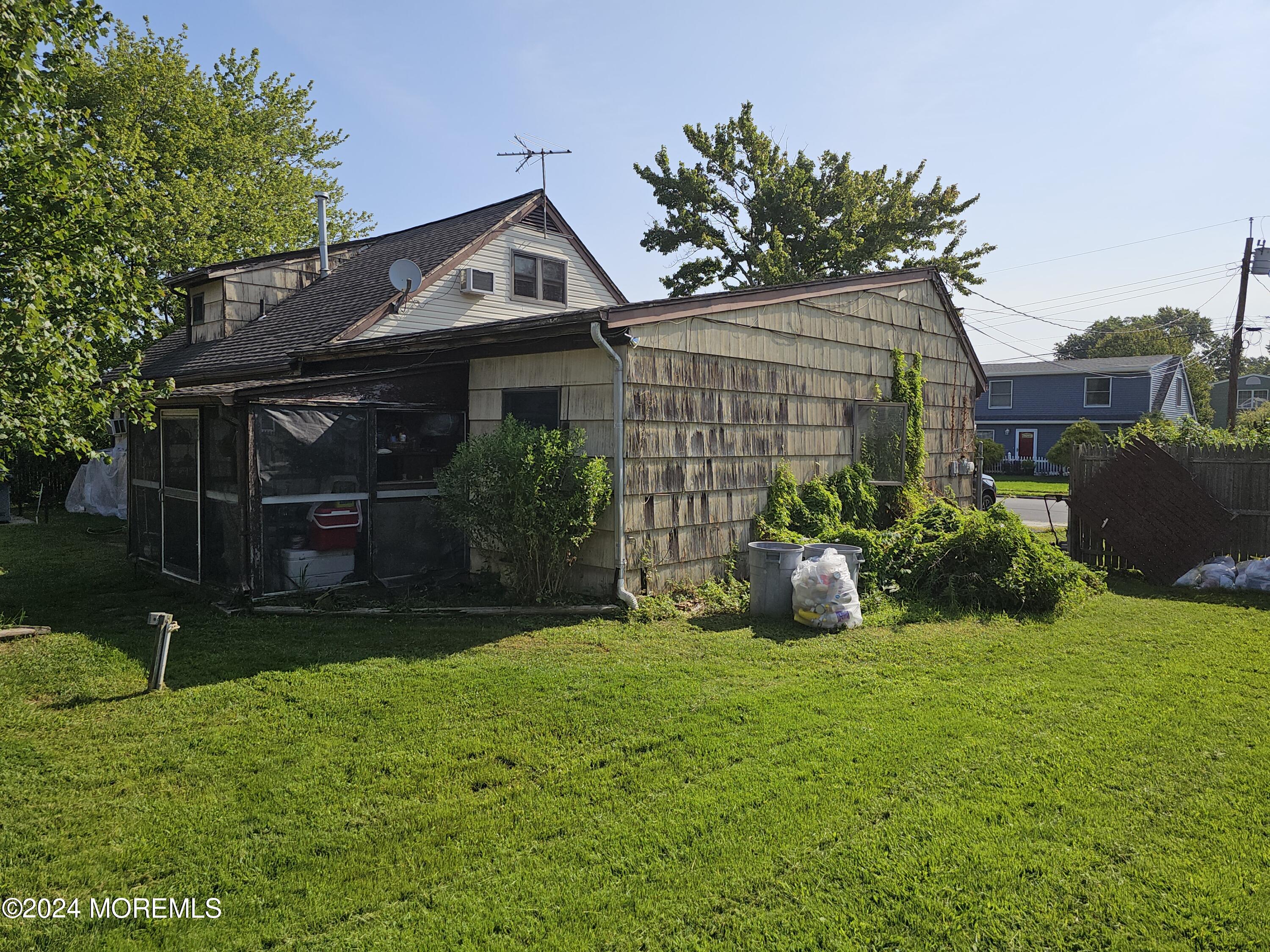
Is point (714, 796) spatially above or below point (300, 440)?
below

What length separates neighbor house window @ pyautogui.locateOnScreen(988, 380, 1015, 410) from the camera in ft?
116

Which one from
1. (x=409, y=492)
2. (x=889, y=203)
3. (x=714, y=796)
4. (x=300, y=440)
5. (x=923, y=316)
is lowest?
(x=714, y=796)

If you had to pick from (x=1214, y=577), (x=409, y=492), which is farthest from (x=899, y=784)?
(x=1214, y=577)

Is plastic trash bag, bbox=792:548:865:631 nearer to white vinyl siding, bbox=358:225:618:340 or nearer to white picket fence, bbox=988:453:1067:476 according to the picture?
white vinyl siding, bbox=358:225:618:340

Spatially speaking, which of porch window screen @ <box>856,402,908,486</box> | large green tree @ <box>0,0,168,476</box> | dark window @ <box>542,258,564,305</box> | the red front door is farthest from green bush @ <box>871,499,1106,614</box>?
the red front door

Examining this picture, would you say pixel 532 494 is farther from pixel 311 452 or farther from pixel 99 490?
pixel 99 490

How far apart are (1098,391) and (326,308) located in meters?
32.0

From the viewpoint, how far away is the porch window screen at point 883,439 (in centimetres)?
1077

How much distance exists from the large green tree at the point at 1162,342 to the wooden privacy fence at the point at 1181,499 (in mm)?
46608

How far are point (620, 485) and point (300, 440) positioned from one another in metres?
3.31

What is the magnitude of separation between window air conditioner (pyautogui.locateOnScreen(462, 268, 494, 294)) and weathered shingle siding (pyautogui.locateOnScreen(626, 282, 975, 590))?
697 centimetres

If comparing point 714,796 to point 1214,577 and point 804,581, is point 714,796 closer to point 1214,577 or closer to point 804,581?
point 804,581

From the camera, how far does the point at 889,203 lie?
25.7 metres

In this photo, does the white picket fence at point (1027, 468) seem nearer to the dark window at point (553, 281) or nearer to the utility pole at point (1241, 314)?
the utility pole at point (1241, 314)
